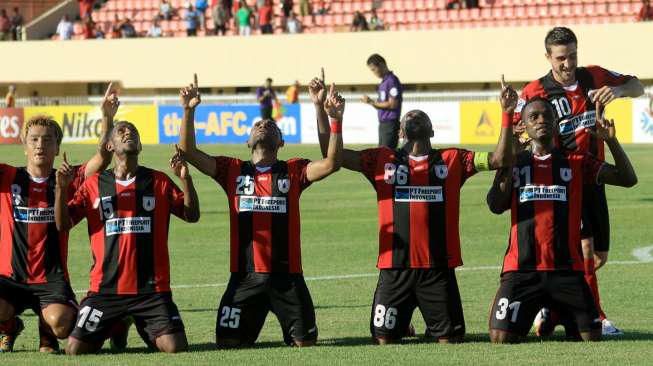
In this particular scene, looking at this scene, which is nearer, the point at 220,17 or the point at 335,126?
the point at 335,126

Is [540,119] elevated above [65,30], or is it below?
below

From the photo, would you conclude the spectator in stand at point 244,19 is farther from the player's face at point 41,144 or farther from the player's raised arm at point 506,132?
the player's raised arm at point 506,132

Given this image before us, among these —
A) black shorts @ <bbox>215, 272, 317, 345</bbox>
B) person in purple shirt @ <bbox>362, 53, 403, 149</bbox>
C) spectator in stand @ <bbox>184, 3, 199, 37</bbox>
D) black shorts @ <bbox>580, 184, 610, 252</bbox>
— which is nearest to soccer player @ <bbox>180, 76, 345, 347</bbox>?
black shorts @ <bbox>215, 272, 317, 345</bbox>

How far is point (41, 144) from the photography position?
8.30m

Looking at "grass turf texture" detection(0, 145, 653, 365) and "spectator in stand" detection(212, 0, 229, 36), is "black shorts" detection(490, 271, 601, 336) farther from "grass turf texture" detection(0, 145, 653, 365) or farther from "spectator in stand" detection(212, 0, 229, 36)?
"spectator in stand" detection(212, 0, 229, 36)

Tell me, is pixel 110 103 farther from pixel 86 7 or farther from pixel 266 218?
pixel 86 7

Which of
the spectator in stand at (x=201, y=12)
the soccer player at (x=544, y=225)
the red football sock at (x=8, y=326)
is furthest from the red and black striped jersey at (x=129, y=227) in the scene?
the spectator in stand at (x=201, y=12)

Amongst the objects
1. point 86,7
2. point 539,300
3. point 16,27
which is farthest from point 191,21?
point 539,300

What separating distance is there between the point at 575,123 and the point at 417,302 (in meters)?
1.67

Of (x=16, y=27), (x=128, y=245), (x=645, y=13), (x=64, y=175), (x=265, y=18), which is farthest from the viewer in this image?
(x=16, y=27)

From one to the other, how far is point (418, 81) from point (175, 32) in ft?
31.4

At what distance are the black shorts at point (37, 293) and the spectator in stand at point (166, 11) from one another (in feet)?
122

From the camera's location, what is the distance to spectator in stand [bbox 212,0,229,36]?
42469mm

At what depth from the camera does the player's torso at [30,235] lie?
27.3 feet
